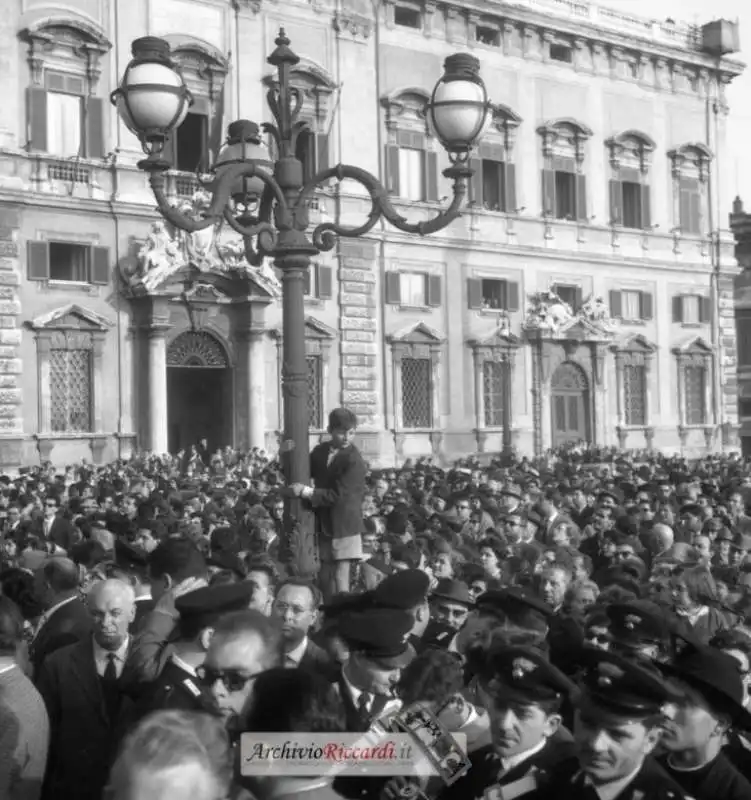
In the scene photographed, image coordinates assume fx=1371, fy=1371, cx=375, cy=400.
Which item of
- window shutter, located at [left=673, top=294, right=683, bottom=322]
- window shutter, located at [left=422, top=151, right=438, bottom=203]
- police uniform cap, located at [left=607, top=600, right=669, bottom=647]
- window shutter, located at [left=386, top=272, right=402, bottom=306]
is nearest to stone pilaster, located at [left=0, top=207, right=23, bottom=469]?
window shutter, located at [left=386, top=272, right=402, bottom=306]

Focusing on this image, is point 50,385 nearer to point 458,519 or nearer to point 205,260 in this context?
point 205,260

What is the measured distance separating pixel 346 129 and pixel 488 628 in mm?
26902

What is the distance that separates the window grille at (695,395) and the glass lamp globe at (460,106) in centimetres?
2979

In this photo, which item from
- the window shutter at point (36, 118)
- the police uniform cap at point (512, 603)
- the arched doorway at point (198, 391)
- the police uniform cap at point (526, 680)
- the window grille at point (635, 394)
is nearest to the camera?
the police uniform cap at point (526, 680)

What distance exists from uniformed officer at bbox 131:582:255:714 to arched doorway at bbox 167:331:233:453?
24117 mm

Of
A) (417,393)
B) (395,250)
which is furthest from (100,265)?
(417,393)

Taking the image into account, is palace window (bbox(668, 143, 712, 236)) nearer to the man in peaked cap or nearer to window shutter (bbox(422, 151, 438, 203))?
window shutter (bbox(422, 151, 438, 203))

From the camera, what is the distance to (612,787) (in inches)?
165

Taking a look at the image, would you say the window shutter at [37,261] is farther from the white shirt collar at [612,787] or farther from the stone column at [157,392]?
the white shirt collar at [612,787]

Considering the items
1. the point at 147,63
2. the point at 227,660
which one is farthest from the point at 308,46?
the point at 227,660

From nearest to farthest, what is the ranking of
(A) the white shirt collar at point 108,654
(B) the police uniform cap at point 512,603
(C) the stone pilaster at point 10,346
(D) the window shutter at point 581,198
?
(A) the white shirt collar at point 108,654
(B) the police uniform cap at point 512,603
(C) the stone pilaster at point 10,346
(D) the window shutter at point 581,198

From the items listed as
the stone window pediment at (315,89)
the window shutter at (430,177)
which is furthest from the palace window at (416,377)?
the stone window pediment at (315,89)

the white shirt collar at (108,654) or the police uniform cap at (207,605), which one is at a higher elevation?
the police uniform cap at (207,605)

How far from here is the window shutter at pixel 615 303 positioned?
123 feet
